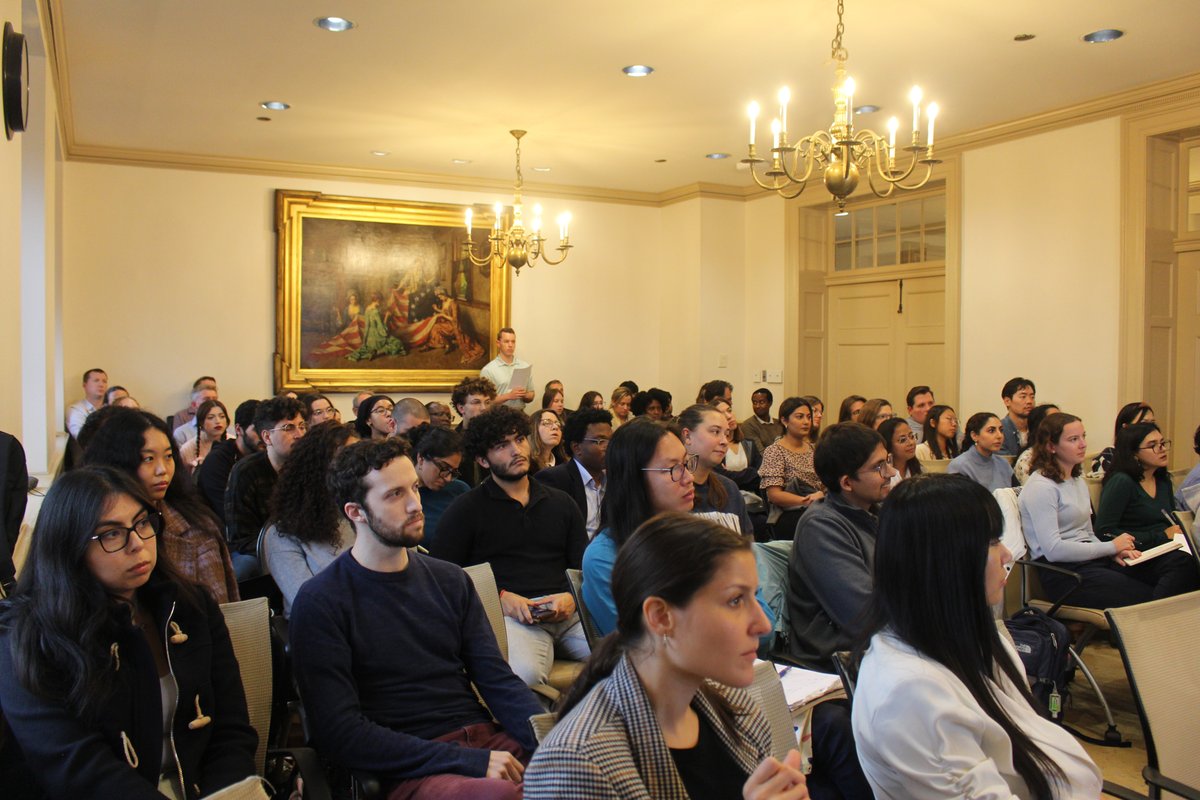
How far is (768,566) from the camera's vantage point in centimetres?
326

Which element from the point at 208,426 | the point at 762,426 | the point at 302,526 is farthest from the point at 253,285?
the point at 302,526

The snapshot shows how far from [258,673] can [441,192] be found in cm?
825

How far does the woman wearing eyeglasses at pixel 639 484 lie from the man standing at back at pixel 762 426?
4.94 metres

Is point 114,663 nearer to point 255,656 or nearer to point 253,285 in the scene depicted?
point 255,656

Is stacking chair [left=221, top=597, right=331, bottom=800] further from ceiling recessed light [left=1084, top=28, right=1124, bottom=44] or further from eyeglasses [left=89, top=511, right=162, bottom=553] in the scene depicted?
ceiling recessed light [left=1084, top=28, right=1124, bottom=44]

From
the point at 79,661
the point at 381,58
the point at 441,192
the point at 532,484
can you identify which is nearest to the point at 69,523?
the point at 79,661

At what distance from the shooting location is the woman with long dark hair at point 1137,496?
463 centimetres

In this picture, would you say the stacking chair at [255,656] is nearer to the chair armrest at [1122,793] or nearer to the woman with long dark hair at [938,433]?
the chair armrest at [1122,793]

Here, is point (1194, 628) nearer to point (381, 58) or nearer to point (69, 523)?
point (69, 523)

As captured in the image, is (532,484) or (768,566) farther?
(532,484)

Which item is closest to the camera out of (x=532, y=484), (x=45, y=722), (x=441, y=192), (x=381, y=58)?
(x=45, y=722)

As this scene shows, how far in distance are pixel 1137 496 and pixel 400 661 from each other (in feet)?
12.5

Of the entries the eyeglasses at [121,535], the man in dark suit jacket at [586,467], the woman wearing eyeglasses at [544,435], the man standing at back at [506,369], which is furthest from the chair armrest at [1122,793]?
the man standing at back at [506,369]

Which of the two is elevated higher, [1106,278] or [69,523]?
[1106,278]
